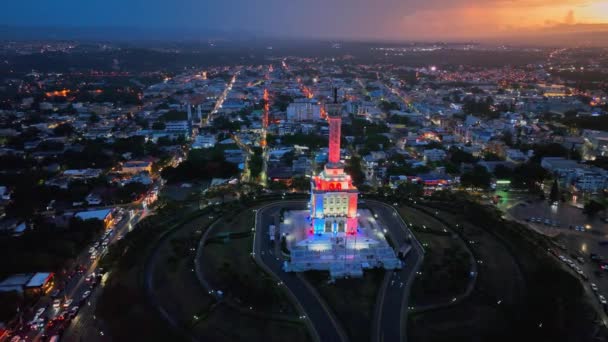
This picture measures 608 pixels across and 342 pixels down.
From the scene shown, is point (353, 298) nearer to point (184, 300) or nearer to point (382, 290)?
point (382, 290)

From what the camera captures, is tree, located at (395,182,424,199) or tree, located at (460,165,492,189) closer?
tree, located at (395,182,424,199)

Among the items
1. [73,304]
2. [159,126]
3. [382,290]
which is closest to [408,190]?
[382,290]

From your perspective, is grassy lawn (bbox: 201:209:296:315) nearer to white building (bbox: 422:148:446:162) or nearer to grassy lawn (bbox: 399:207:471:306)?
grassy lawn (bbox: 399:207:471:306)

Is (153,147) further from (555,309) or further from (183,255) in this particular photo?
(555,309)

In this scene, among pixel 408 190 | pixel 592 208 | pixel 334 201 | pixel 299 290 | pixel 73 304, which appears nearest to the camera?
pixel 73 304

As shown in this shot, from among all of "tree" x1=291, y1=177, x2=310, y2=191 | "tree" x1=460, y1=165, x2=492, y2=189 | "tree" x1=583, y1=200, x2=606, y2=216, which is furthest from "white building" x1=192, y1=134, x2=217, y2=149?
"tree" x1=583, y1=200, x2=606, y2=216

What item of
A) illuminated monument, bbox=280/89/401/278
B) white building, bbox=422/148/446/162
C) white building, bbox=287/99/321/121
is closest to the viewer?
illuminated monument, bbox=280/89/401/278

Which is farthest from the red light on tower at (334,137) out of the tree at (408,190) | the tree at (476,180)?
the tree at (476,180)
